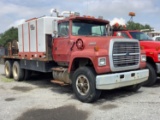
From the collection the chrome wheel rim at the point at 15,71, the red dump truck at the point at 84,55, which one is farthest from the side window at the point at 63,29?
the chrome wheel rim at the point at 15,71

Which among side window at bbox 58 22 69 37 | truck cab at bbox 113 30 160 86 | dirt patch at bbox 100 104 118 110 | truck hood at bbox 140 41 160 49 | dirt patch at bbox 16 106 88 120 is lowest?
dirt patch at bbox 16 106 88 120

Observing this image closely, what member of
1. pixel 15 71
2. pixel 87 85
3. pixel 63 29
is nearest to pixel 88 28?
pixel 63 29

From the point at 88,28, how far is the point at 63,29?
2.75 ft

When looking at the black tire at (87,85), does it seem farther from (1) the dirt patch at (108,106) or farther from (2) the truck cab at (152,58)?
(2) the truck cab at (152,58)

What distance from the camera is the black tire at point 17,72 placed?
39.0ft

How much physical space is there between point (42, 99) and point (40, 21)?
3210 millimetres

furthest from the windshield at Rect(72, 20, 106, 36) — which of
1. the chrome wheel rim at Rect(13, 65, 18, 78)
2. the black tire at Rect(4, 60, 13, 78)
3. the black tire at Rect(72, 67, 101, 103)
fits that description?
the black tire at Rect(4, 60, 13, 78)

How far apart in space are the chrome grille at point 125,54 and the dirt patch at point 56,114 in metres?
1.76

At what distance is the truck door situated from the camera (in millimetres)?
8234

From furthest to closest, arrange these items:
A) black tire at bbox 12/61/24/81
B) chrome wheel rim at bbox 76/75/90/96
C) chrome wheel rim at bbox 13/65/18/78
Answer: chrome wheel rim at bbox 13/65/18/78 < black tire at bbox 12/61/24/81 < chrome wheel rim at bbox 76/75/90/96

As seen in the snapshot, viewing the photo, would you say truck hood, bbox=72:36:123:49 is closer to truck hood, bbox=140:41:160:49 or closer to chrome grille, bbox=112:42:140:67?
chrome grille, bbox=112:42:140:67

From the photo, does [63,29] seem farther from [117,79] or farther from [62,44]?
[117,79]

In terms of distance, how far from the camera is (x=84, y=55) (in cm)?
708

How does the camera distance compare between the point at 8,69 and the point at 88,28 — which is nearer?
the point at 88,28
